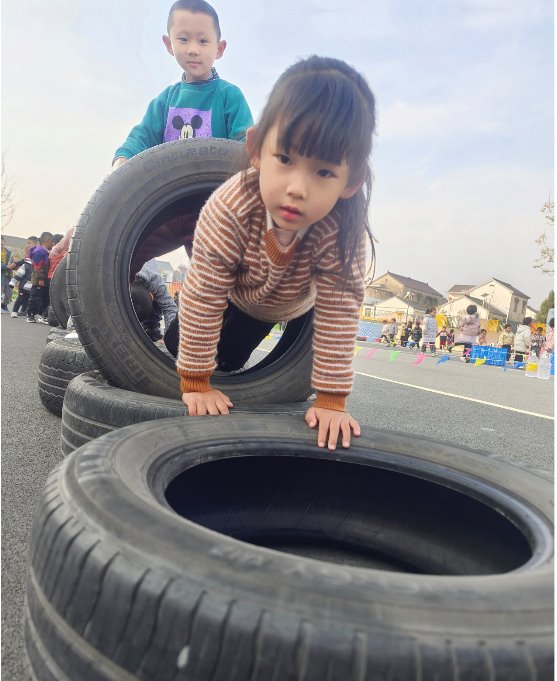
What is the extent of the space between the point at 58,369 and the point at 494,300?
2911 inches

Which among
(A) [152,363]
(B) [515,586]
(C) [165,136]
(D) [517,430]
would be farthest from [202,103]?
(B) [515,586]

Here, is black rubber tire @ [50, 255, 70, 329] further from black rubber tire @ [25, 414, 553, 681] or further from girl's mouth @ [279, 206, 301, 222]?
black rubber tire @ [25, 414, 553, 681]

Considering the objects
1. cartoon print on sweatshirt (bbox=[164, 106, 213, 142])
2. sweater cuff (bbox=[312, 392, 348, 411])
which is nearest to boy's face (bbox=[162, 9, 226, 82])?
cartoon print on sweatshirt (bbox=[164, 106, 213, 142])

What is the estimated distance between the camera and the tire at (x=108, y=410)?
1731 millimetres

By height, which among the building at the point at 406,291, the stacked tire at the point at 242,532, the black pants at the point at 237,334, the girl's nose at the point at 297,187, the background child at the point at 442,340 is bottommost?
the background child at the point at 442,340

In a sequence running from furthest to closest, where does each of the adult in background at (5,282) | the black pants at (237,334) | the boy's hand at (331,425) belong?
the adult in background at (5,282) → the black pants at (237,334) → the boy's hand at (331,425)

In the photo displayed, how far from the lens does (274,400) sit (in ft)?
6.77

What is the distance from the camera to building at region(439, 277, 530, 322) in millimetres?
67812

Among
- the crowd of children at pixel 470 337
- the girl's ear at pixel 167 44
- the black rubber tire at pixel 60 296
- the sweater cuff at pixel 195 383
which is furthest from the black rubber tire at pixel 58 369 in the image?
the crowd of children at pixel 470 337

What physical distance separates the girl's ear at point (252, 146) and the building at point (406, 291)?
2663 inches

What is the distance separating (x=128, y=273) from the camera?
2057 mm

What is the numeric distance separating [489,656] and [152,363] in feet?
5.11

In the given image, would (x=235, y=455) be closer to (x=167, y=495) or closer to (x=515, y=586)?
(x=167, y=495)

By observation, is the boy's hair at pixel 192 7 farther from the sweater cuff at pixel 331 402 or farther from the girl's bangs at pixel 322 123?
the sweater cuff at pixel 331 402
